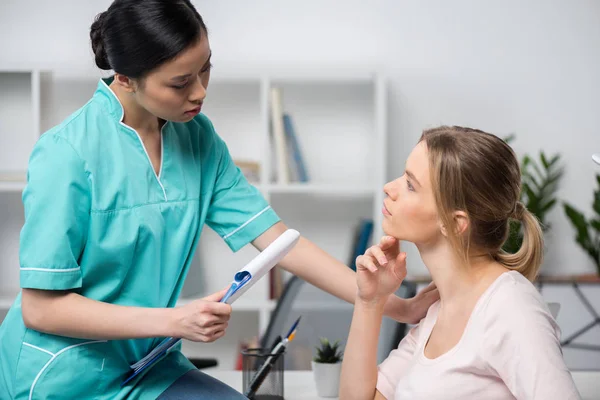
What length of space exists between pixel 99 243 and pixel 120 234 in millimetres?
41

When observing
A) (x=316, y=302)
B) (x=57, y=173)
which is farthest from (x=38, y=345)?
(x=316, y=302)

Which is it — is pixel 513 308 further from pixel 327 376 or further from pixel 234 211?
pixel 234 211

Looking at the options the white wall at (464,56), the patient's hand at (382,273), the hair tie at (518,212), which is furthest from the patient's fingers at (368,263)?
the white wall at (464,56)

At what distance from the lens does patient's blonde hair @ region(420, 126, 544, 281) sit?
1.21 metres

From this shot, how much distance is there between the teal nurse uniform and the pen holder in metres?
0.12

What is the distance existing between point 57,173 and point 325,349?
702 millimetres

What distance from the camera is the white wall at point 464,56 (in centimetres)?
339

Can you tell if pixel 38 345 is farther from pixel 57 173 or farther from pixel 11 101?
pixel 11 101

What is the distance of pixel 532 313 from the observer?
112 cm

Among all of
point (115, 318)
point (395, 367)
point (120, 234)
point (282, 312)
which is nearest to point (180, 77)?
point (120, 234)

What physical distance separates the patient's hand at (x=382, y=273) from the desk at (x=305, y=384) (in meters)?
0.32

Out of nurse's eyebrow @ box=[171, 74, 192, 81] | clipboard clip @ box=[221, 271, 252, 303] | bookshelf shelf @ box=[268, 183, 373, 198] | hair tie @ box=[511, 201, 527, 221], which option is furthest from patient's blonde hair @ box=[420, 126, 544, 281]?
bookshelf shelf @ box=[268, 183, 373, 198]

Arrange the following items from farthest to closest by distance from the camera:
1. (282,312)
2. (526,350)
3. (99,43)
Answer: (282,312), (99,43), (526,350)

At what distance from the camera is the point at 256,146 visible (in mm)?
3453
